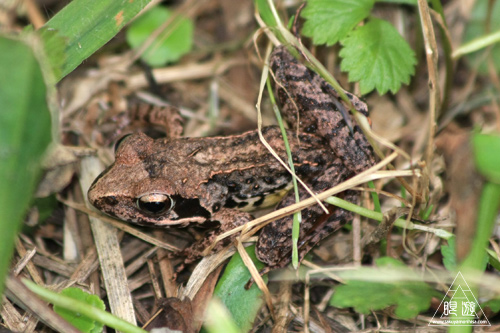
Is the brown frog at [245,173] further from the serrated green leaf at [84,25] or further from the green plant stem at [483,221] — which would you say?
the green plant stem at [483,221]

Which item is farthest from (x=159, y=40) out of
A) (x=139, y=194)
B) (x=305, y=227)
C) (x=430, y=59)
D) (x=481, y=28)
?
(x=481, y=28)

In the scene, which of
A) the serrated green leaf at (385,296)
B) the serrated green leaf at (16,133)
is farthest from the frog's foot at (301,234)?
the serrated green leaf at (16,133)

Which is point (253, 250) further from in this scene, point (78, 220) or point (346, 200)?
point (78, 220)

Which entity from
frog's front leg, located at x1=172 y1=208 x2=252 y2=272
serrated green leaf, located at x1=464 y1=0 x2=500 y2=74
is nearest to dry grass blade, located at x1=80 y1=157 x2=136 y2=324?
frog's front leg, located at x1=172 y1=208 x2=252 y2=272

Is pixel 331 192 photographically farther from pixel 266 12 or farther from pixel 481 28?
pixel 481 28

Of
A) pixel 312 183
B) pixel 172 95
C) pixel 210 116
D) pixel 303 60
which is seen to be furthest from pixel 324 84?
pixel 172 95

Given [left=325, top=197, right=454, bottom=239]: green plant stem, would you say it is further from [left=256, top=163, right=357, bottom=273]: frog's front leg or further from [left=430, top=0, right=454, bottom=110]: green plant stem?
[left=430, top=0, right=454, bottom=110]: green plant stem
